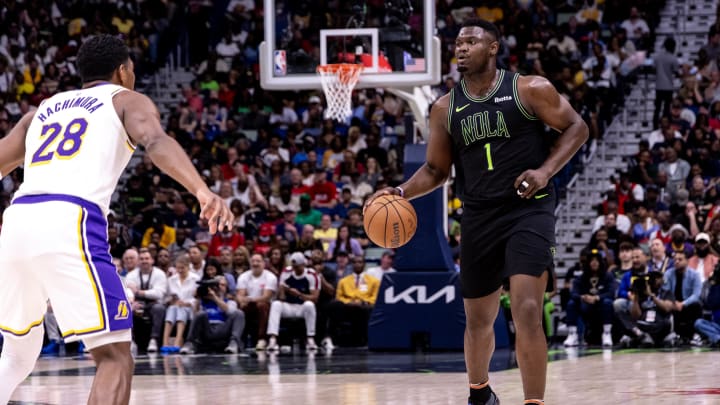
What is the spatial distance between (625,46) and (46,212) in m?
17.7

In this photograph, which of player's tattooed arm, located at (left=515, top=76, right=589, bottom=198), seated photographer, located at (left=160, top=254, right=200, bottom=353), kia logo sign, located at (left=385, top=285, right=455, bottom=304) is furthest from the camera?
seated photographer, located at (left=160, top=254, right=200, bottom=353)

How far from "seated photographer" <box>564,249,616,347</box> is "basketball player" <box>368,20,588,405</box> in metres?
7.63

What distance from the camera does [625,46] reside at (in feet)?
69.1

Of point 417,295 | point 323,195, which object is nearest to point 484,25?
point 417,295

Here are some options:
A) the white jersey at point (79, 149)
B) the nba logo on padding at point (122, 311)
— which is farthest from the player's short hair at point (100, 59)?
the nba logo on padding at point (122, 311)

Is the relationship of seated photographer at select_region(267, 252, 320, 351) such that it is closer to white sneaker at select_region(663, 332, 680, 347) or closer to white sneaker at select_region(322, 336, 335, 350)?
white sneaker at select_region(322, 336, 335, 350)

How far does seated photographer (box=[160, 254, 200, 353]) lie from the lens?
14414 mm

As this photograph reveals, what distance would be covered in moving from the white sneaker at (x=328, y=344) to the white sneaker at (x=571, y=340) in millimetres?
2825

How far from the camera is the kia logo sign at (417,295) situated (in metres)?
13.1

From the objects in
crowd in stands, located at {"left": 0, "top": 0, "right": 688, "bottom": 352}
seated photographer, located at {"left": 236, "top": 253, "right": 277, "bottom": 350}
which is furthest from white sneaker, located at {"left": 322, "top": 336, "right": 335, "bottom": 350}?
seated photographer, located at {"left": 236, "top": 253, "right": 277, "bottom": 350}

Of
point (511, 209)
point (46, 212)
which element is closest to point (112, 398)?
point (46, 212)

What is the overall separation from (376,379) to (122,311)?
5419 millimetres

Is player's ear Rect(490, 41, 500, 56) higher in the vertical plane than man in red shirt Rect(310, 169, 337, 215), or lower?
higher

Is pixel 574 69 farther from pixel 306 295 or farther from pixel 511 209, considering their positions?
pixel 511 209
